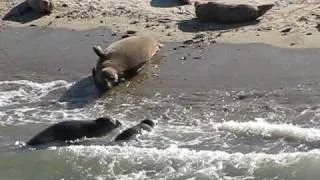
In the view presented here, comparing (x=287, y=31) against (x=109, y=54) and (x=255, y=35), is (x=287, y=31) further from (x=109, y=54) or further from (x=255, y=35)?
(x=109, y=54)

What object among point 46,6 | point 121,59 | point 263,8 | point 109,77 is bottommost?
point 109,77

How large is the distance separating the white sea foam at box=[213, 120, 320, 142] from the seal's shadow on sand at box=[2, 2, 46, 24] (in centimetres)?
707

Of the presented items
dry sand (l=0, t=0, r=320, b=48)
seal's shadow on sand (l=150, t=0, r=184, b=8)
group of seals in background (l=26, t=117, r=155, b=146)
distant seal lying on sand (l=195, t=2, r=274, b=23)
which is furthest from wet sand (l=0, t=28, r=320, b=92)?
group of seals in background (l=26, t=117, r=155, b=146)

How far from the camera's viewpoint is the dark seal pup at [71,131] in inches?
401

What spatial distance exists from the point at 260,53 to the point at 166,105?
7.66ft

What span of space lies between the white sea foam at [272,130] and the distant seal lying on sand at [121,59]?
2.46 metres

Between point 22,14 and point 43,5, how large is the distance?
627mm

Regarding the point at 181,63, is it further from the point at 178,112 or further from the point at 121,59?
the point at 178,112

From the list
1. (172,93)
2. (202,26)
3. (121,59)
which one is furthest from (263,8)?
(172,93)

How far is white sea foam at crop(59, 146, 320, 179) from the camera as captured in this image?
29.0ft

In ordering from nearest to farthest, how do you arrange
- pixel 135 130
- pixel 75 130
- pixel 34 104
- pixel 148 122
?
pixel 135 130, pixel 75 130, pixel 148 122, pixel 34 104

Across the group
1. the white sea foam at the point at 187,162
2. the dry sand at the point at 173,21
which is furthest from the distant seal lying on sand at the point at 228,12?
the white sea foam at the point at 187,162

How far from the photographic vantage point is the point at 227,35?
1362 cm

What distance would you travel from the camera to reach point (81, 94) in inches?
474
